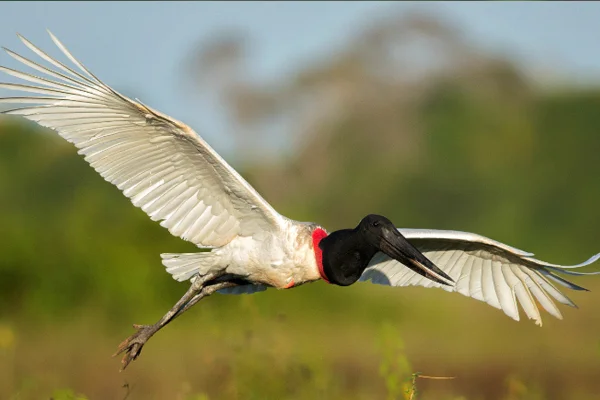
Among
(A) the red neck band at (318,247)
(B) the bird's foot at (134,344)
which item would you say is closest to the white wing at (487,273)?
(A) the red neck band at (318,247)

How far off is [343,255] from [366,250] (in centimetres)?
16

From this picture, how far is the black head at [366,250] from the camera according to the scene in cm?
759

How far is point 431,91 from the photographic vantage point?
103 feet

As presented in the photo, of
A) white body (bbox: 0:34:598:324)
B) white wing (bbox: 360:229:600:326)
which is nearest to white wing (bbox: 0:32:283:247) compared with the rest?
white body (bbox: 0:34:598:324)

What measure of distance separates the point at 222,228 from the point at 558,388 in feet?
17.7

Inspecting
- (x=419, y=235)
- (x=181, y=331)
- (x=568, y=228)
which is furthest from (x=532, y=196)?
(x=419, y=235)

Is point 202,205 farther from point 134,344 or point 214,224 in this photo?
point 134,344

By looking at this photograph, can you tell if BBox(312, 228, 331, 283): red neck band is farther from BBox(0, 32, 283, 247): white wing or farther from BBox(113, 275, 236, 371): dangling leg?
BBox(113, 275, 236, 371): dangling leg

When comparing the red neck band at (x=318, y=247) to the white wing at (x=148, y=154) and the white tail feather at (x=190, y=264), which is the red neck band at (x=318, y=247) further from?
the white tail feather at (x=190, y=264)

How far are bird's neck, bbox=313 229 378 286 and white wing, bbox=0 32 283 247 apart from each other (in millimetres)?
389

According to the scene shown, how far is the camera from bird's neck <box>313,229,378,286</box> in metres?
7.66

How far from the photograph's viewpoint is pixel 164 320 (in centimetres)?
810

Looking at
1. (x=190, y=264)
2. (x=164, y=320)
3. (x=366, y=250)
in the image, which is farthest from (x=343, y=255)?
(x=164, y=320)

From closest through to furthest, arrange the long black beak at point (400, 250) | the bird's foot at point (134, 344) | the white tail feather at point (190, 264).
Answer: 1. the long black beak at point (400, 250)
2. the bird's foot at point (134, 344)
3. the white tail feather at point (190, 264)
